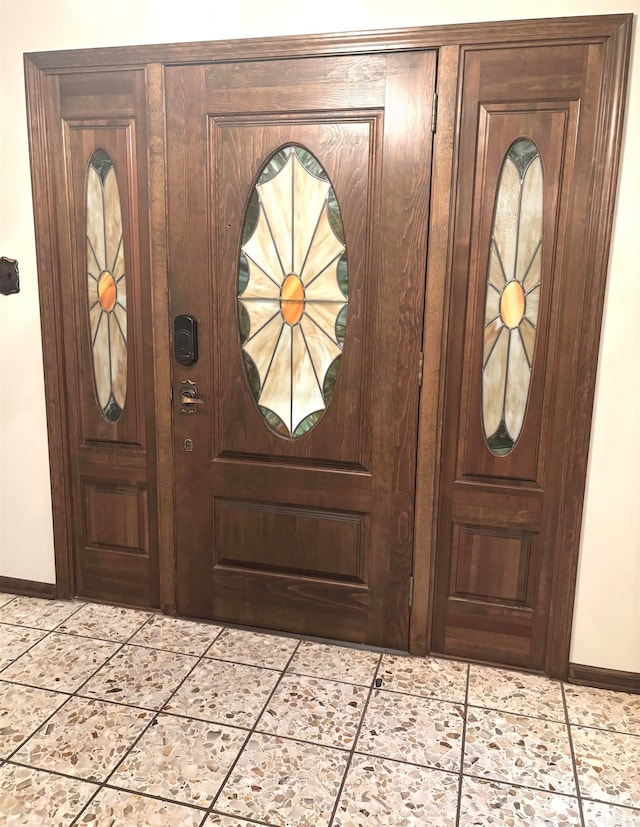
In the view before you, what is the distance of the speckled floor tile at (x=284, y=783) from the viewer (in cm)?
176

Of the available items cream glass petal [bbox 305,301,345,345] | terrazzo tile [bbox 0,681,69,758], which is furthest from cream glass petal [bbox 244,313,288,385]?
terrazzo tile [bbox 0,681,69,758]

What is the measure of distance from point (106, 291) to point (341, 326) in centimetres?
100

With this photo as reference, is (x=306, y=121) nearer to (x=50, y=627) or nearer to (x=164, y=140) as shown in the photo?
(x=164, y=140)

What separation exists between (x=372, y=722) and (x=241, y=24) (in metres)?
2.48

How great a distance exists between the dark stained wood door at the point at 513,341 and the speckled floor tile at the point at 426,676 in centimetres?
8

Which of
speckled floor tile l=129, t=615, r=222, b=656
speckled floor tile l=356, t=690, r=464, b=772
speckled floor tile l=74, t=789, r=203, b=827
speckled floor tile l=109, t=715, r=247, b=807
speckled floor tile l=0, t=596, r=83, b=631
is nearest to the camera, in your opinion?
speckled floor tile l=74, t=789, r=203, b=827

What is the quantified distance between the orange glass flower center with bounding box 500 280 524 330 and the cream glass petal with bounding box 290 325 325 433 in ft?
2.31

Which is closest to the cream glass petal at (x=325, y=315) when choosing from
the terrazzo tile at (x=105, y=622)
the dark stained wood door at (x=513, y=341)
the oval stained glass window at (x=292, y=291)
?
the oval stained glass window at (x=292, y=291)

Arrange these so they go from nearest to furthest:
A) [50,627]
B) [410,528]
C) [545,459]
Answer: [545,459]
[410,528]
[50,627]

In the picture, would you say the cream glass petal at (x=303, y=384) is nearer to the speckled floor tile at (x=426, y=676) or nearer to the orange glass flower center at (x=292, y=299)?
A: the orange glass flower center at (x=292, y=299)

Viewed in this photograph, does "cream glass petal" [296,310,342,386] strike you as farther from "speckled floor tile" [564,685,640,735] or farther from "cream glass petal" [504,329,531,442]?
"speckled floor tile" [564,685,640,735]

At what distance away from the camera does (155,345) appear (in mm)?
2551

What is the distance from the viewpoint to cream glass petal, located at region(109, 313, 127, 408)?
262 centimetres

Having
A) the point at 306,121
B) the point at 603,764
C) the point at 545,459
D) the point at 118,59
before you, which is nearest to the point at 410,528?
the point at 545,459
